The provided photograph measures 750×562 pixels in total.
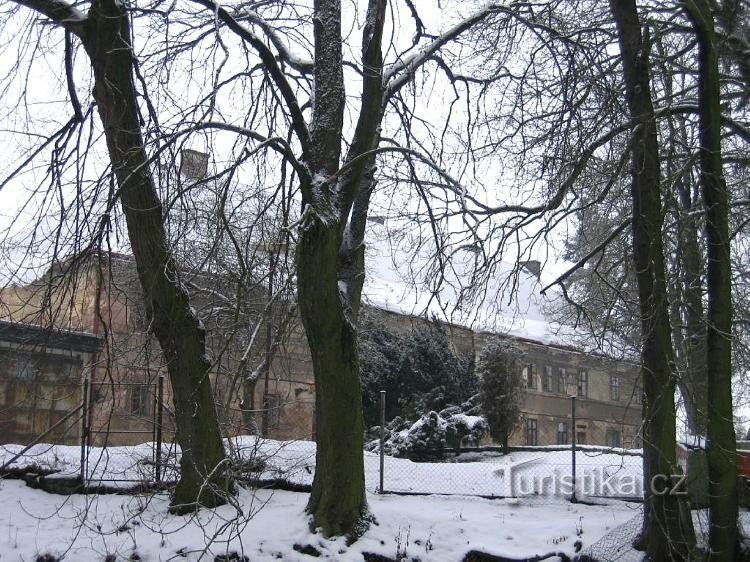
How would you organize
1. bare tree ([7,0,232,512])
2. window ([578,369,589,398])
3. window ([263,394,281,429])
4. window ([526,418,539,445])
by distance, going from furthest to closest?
window ([578,369,589,398])
window ([526,418,539,445])
window ([263,394,281,429])
bare tree ([7,0,232,512])

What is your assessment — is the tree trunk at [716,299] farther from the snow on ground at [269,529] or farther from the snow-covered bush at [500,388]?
the snow-covered bush at [500,388]

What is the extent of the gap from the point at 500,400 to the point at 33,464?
12968mm

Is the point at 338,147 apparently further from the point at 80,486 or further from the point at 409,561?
the point at 80,486

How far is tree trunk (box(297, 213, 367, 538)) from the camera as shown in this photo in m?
8.98

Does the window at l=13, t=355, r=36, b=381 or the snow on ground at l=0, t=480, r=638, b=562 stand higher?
the window at l=13, t=355, r=36, b=381

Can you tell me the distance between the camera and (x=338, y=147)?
9602mm

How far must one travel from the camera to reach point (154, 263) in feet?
31.1

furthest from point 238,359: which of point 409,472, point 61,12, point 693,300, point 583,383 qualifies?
point 583,383

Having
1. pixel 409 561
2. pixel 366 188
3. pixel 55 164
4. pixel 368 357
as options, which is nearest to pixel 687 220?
pixel 366 188

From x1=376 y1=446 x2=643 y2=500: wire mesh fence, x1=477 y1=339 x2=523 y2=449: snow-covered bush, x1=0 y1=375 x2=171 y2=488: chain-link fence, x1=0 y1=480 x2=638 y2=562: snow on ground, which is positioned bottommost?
x1=0 y1=480 x2=638 y2=562: snow on ground

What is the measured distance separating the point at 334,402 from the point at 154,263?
281cm

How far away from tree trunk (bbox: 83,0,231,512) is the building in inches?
13.2

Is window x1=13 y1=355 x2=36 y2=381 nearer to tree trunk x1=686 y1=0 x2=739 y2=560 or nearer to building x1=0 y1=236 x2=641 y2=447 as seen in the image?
building x1=0 y1=236 x2=641 y2=447

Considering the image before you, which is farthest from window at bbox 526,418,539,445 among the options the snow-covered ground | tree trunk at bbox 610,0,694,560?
tree trunk at bbox 610,0,694,560
